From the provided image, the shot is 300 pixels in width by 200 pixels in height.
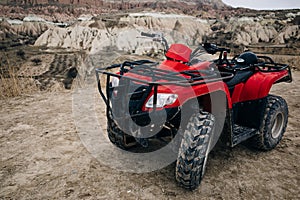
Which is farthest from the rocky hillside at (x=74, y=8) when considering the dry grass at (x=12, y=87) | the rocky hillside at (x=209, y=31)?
the dry grass at (x=12, y=87)

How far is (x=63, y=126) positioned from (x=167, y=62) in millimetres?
2331

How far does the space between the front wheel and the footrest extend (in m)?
0.60

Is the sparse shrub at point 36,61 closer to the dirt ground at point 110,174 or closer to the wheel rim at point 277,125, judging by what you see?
the dirt ground at point 110,174

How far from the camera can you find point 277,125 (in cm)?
365

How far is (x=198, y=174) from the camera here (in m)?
2.46

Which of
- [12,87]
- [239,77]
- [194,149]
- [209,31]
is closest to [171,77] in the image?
[194,149]

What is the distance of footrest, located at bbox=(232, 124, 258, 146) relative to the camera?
2.94m

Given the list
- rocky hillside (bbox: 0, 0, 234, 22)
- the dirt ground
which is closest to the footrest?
the dirt ground

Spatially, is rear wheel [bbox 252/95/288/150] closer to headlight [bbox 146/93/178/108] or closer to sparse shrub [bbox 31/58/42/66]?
headlight [bbox 146/93/178/108]

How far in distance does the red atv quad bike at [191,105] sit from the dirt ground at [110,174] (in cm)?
25

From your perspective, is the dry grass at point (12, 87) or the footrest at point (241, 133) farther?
the dry grass at point (12, 87)

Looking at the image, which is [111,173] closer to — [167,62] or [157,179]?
[157,179]

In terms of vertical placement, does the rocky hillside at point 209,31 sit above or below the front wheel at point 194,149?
below

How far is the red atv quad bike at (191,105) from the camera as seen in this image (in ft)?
7.86
